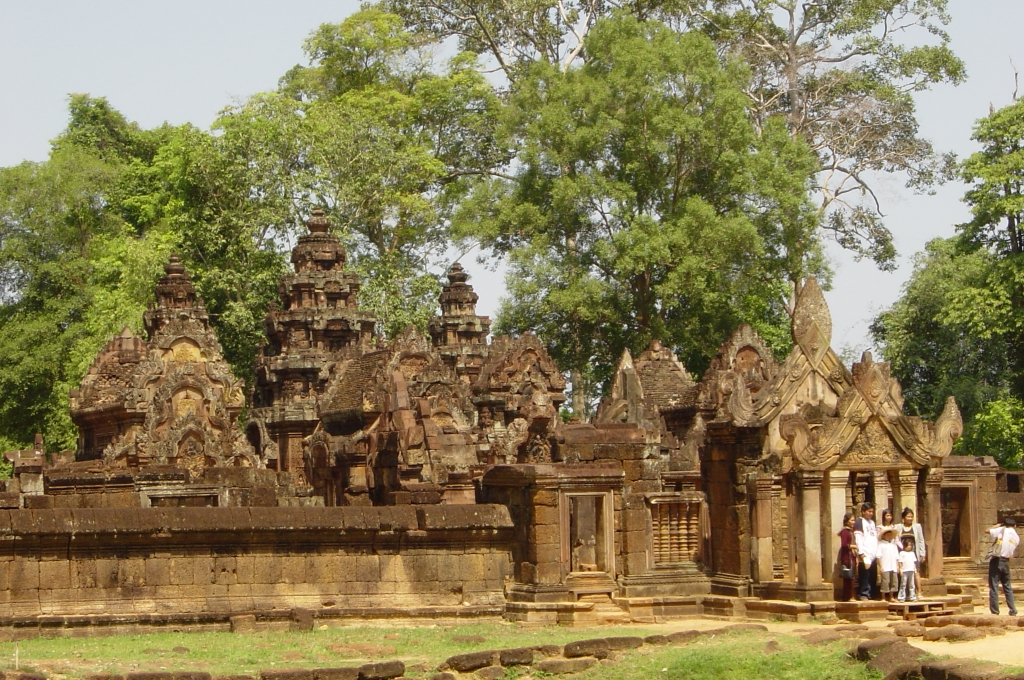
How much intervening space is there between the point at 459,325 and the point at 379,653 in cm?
3178

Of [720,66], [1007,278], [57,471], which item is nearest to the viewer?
[57,471]

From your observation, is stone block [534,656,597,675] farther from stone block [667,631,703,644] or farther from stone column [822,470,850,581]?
stone column [822,470,850,581]

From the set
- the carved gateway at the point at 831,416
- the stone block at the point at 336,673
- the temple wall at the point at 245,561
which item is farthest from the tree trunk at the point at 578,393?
the stone block at the point at 336,673

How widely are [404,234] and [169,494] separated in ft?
89.8

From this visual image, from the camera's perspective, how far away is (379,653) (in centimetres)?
1430

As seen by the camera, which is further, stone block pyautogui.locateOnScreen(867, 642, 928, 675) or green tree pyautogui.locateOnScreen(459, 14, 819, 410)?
green tree pyautogui.locateOnScreen(459, 14, 819, 410)

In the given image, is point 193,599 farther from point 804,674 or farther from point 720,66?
point 720,66

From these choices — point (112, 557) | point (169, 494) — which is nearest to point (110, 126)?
point (169, 494)

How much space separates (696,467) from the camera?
21.1 m

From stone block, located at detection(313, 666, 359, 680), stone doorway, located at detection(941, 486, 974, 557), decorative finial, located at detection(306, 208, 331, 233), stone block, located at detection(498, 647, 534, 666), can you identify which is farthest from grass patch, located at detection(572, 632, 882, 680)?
decorative finial, located at detection(306, 208, 331, 233)

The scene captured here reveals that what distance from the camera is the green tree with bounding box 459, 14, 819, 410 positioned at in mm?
41562

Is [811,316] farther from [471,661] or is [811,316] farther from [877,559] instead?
[471,661]

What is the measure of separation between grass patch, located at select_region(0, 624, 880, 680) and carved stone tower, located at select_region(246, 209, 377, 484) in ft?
74.3

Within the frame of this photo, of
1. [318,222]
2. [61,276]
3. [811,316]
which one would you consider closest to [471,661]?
[811,316]
